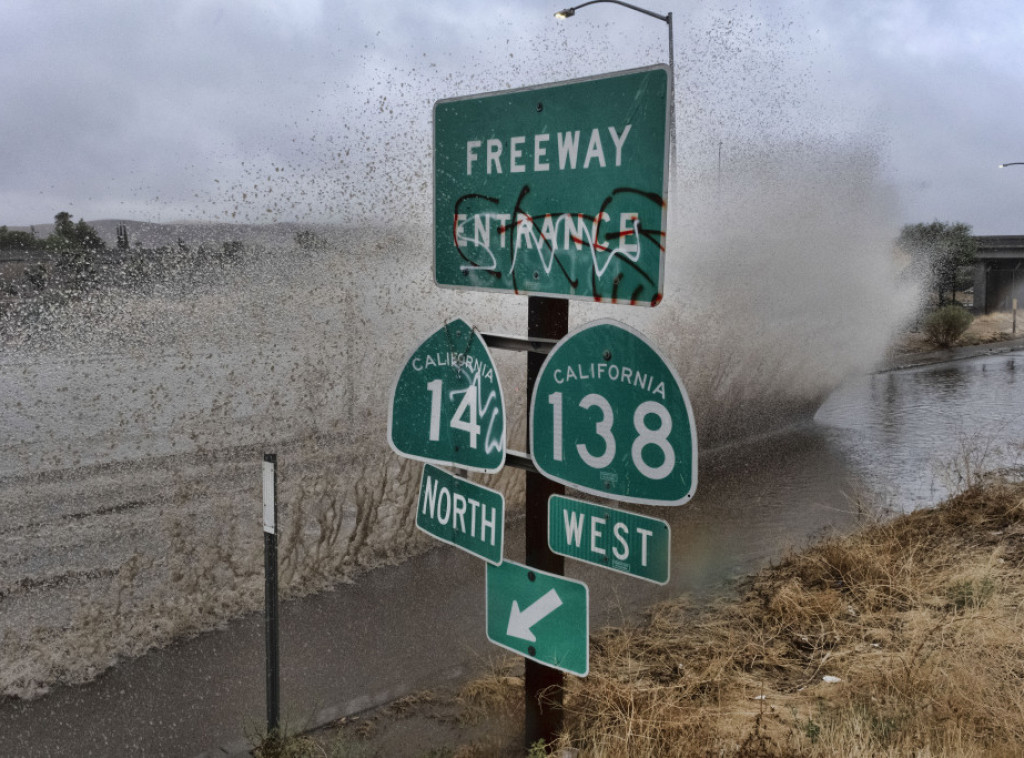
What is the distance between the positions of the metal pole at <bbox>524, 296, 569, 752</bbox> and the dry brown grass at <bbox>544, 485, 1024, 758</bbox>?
28 centimetres

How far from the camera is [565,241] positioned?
3141 millimetres

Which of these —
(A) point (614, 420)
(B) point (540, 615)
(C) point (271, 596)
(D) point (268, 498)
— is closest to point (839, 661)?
(B) point (540, 615)

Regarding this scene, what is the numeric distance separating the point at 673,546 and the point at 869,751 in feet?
13.3

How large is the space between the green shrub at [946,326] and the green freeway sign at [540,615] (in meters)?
23.3

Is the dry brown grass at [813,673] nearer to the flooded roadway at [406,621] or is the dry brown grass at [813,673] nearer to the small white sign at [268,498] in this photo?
the flooded roadway at [406,621]

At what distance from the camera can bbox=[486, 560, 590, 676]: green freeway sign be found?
10.6 ft

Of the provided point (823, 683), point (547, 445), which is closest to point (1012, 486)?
point (823, 683)

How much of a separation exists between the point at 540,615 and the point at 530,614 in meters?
0.05

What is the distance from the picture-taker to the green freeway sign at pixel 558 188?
2875 mm

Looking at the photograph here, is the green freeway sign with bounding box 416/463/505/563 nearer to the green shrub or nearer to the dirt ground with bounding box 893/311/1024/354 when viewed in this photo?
the dirt ground with bounding box 893/311/1024/354

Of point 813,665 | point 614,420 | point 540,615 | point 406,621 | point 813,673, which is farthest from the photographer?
point 406,621

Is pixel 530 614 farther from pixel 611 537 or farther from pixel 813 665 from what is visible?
pixel 813 665

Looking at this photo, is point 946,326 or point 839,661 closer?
point 839,661

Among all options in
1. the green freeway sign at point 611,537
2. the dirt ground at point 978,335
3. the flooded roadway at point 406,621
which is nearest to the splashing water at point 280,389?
the flooded roadway at point 406,621
